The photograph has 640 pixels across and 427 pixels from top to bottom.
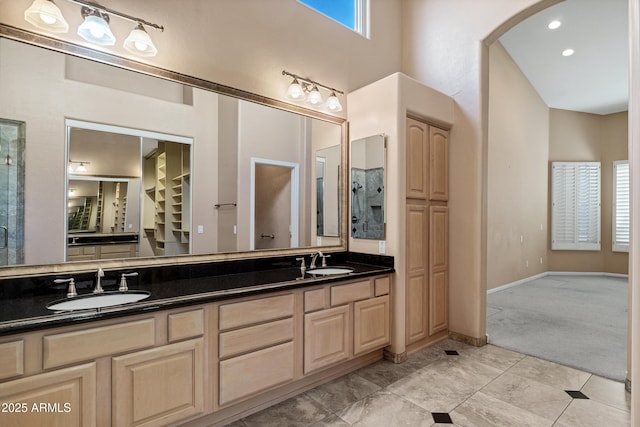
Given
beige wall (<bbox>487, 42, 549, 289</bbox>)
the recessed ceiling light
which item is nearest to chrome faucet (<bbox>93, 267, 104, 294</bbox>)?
beige wall (<bbox>487, 42, 549, 289</bbox>)

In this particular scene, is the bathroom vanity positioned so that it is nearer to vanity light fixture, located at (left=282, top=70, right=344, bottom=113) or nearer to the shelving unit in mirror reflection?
the shelving unit in mirror reflection

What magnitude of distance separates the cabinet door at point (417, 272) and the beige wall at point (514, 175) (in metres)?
2.71

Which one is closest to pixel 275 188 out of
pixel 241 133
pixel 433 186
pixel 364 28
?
pixel 241 133

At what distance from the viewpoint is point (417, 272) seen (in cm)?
318

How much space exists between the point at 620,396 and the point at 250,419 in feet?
8.71

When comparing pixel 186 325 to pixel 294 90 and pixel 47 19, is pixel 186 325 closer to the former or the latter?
pixel 47 19

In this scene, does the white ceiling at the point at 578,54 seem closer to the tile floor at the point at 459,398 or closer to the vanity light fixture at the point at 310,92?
the vanity light fixture at the point at 310,92

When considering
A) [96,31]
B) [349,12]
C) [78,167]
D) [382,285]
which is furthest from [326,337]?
A: [349,12]

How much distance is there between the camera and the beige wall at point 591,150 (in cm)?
721

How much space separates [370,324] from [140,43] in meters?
2.65

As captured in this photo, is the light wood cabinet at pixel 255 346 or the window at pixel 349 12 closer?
the light wood cabinet at pixel 255 346

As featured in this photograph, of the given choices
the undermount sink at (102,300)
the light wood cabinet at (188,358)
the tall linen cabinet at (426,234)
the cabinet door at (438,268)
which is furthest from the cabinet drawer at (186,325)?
the cabinet door at (438,268)

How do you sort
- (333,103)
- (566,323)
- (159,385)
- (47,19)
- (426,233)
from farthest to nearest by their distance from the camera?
(566,323)
(426,233)
(333,103)
(47,19)
(159,385)

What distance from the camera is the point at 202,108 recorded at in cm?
246
